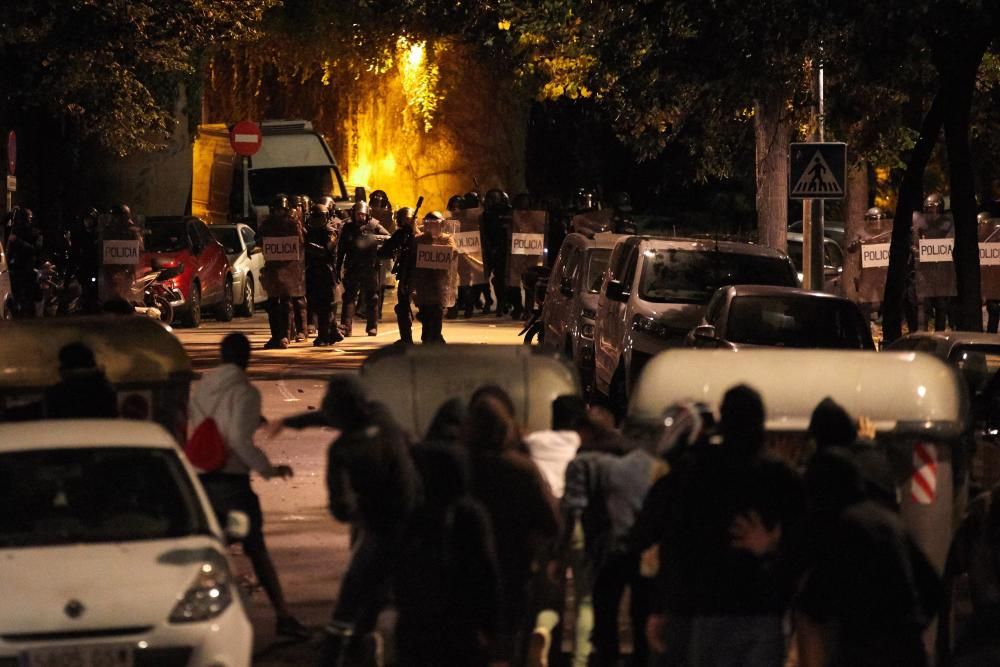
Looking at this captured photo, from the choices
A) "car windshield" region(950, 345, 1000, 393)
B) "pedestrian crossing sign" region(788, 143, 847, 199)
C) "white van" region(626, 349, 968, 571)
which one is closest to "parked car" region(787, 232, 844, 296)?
"pedestrian crossing sign" region(788, 143, 847, 199)

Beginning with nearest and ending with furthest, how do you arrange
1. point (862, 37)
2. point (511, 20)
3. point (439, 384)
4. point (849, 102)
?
point (439, 384) → point (862, 37) → point (849, 102) → point (511, 20)

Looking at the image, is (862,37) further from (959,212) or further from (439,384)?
(439,384)

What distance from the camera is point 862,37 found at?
66.8 feet

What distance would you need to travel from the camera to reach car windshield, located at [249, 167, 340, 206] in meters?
41.6

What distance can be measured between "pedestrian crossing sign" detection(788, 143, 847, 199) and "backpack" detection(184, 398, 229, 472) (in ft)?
37.9

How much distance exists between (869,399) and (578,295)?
→ 11.8 meters

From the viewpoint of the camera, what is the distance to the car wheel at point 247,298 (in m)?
34.7

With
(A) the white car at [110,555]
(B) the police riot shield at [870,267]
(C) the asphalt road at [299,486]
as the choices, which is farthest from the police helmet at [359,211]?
(A) the white car at [110,555]

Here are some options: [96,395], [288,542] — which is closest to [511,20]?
[288,542]

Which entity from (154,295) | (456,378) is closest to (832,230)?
(154,295)

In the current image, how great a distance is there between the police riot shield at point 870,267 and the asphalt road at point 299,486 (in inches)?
178

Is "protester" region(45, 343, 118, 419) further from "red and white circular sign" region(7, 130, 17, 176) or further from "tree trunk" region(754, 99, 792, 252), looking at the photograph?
"red and white circular sign" region(7, 130, 17, 176)

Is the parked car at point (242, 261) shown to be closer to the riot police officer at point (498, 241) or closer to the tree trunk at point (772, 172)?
the riot police officer at point (498, 241)

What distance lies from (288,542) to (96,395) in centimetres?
281
